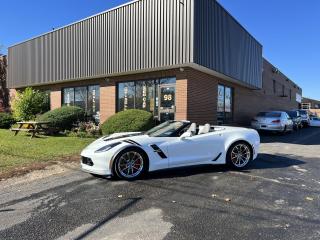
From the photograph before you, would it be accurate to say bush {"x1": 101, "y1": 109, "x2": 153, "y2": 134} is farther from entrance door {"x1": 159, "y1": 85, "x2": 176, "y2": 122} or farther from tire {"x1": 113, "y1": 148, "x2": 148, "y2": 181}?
tire {"x1": 113, "y1": 148, "x2": 148, "y2": 181}

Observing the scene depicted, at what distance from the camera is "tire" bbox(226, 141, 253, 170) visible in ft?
24.9

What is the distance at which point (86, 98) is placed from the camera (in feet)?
61.4

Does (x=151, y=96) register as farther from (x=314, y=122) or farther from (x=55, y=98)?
(x=314, y=122)

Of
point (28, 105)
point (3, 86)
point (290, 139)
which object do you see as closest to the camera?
point (290, 139)

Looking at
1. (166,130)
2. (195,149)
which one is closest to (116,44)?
(166,130)

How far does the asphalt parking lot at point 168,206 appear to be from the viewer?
4.02m

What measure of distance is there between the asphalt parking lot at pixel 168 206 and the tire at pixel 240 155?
0.35 metres

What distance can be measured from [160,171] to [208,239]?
11.5 ft

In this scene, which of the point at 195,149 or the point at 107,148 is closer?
the point at 107,148

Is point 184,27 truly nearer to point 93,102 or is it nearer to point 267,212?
point 93,102

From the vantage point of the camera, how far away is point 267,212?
4703 mm

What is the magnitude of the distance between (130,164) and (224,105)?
A: 12.5 m

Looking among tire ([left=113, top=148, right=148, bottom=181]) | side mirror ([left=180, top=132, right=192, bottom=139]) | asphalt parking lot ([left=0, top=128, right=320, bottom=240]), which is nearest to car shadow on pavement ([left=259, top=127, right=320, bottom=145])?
asphalt parking lot ([left=0, top=128, right=320, bottom=240])

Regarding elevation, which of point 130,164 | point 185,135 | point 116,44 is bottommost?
point 130,164
